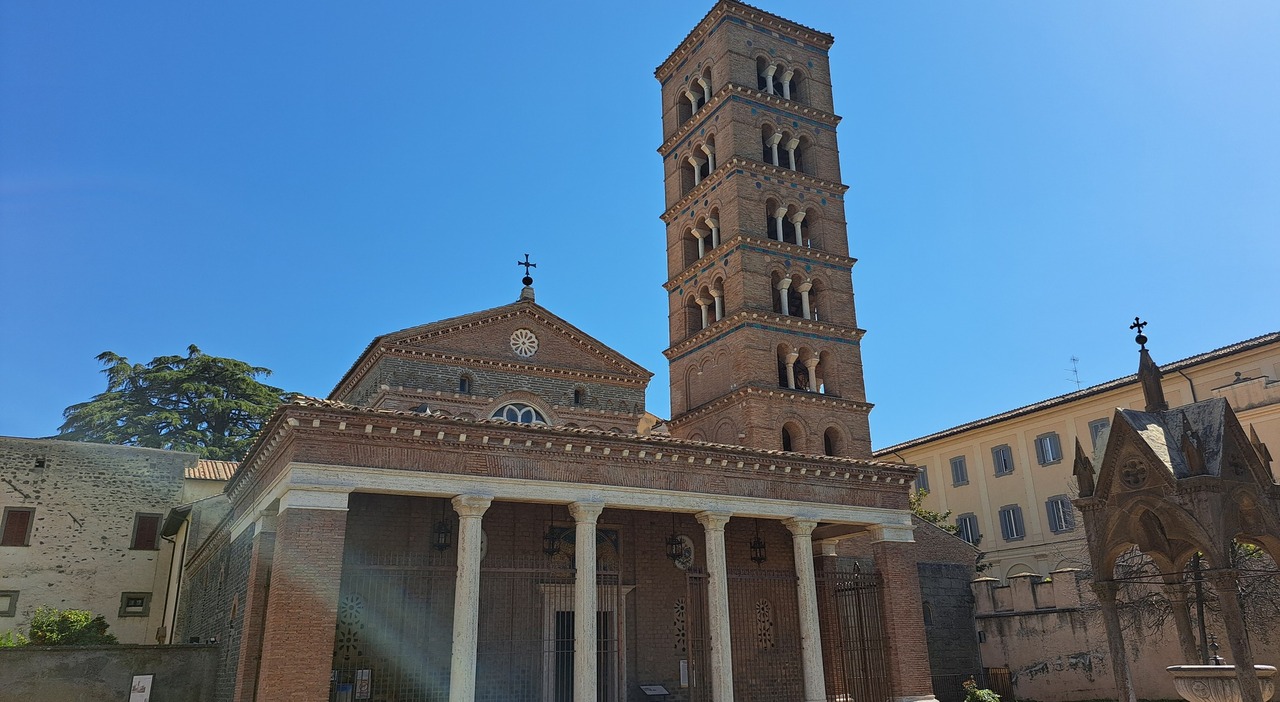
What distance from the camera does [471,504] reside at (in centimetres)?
1424

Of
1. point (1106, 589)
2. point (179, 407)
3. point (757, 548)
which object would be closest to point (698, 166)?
point (757, 548)

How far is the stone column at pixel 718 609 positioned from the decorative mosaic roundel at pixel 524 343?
301 inches

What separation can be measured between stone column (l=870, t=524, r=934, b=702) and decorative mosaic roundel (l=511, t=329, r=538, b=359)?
9.32 meters

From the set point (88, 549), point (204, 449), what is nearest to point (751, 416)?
point (88, 549)

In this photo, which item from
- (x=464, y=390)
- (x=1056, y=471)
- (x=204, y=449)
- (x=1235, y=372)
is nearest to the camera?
(x=464, y=390)

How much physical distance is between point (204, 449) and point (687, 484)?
2900 cm

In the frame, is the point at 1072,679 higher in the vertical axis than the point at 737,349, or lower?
lower

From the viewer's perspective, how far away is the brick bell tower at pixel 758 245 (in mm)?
23391

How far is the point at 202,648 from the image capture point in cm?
1580

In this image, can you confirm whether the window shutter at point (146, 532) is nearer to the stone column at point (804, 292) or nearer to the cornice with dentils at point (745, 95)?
the cornice with dentils at point (745, 95)

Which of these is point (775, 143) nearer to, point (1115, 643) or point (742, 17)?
point (742, 17)

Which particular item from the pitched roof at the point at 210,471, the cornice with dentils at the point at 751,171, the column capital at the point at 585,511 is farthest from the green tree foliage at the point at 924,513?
the pitched roof at the point at 210,471

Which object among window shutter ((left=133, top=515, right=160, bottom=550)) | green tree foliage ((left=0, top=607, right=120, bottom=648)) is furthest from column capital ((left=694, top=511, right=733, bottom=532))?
window shutter ((left=133, top=515, right=160, bottom=550))

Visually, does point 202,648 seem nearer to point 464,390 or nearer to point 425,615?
point 425,615
